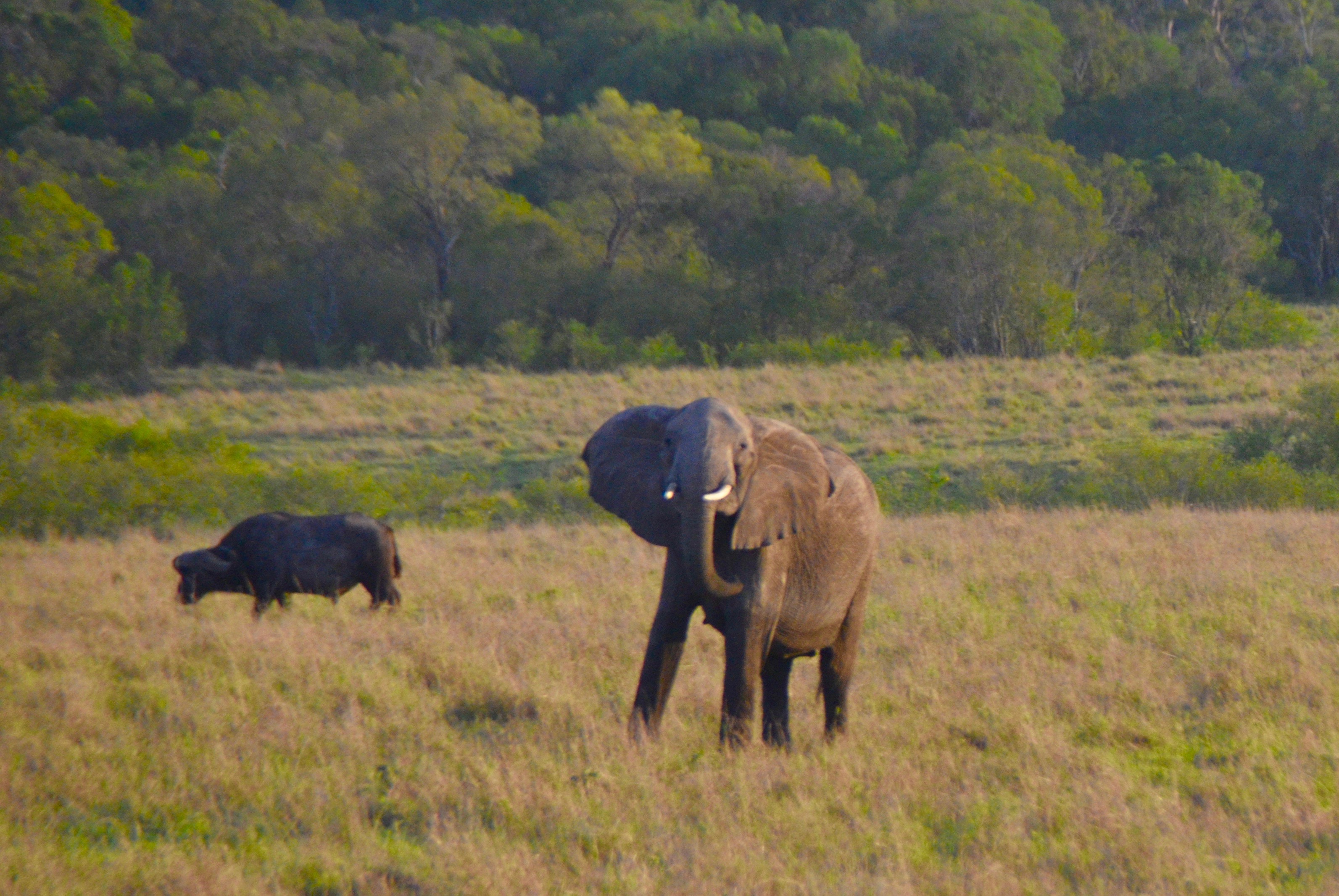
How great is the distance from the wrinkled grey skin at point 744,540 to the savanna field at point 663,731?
0.98 ft

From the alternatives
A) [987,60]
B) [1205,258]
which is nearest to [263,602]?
[1205,258]

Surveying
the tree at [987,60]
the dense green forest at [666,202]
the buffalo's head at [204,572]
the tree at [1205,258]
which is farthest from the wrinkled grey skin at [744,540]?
the tree at [987,60]

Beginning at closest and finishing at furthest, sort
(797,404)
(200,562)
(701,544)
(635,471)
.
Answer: (701,544), (635,471), (200,562), (797,404)

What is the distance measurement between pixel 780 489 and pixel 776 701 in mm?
1333

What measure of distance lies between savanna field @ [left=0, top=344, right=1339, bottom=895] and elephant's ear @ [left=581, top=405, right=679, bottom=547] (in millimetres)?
1080

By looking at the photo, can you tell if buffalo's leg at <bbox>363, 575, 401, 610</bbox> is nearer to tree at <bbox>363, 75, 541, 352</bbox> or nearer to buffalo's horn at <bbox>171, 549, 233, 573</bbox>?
buffalo's horn at <bbox>171, 549, 233, 573</bbox>

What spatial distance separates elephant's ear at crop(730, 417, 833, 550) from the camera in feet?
16.5

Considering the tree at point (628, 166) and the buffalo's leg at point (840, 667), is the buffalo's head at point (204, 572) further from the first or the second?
the tree at point (628, 166)

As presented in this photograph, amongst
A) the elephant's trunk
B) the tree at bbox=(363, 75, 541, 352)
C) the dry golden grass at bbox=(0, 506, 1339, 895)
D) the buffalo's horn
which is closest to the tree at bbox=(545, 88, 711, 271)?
the tree at bbox=(363, 75, 541, 352)

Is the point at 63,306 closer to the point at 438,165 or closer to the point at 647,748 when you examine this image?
the point at 438,165

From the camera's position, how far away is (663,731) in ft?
19.4

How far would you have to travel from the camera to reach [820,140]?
4459cm

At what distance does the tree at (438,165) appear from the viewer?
36.1 metres

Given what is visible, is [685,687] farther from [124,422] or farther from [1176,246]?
[1176,246]
